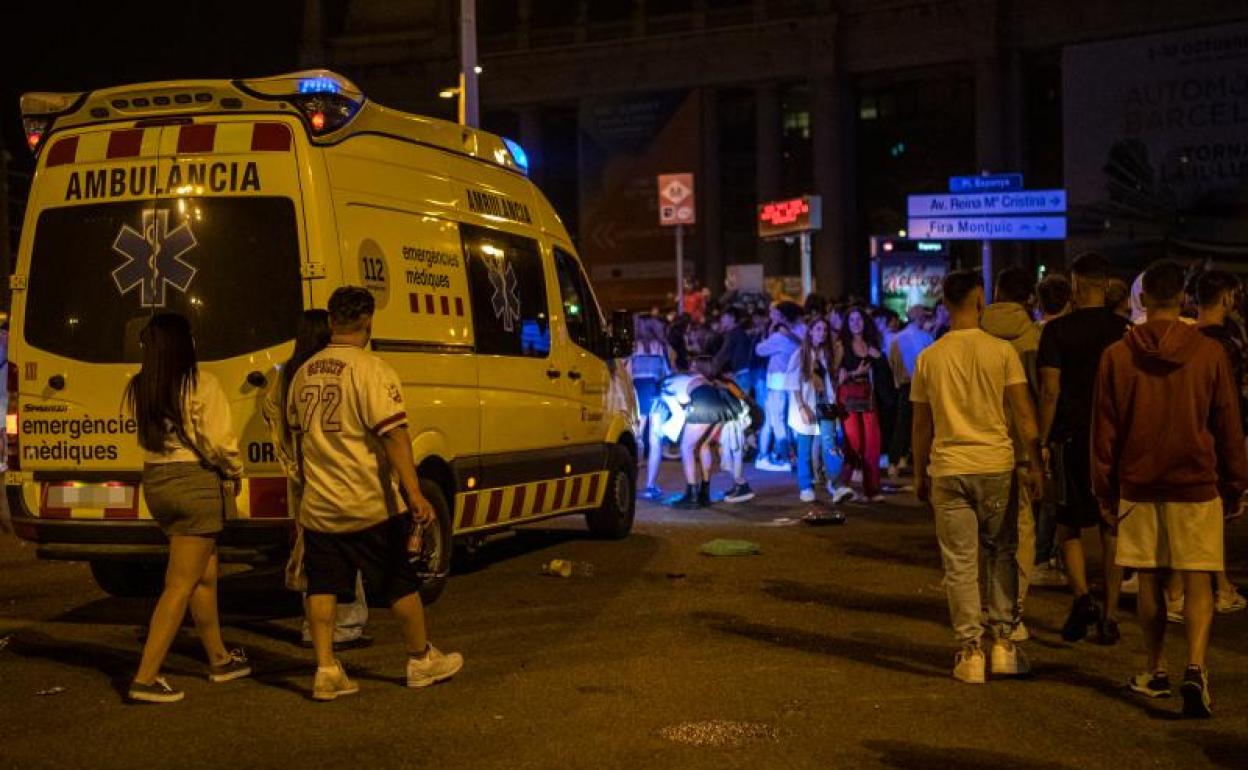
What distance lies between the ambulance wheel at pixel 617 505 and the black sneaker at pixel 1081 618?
4839 mm

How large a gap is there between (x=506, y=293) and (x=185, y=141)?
8.33ft

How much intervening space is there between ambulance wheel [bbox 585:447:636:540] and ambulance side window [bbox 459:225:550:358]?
177 cm

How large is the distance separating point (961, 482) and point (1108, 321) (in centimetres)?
174

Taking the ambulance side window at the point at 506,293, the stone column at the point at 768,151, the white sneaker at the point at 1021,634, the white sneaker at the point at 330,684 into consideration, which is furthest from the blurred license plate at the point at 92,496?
the stone column at the point at 768,151

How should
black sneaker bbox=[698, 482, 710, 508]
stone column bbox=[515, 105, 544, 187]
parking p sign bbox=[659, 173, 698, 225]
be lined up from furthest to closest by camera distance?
stone column bbox=[515, 105, 544, 187] < parking p sign bbox=[659, 173, 698, 225] < black sneaker bbox=[698, 482, 710, 508]

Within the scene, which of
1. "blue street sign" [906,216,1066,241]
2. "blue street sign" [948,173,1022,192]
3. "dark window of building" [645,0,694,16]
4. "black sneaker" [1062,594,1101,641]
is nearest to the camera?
"black sneaker" [1062,594,1101,641]

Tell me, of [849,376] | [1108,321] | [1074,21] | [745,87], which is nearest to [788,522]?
[849,376]

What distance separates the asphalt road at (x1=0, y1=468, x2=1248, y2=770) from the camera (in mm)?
5688

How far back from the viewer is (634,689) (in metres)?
6.73

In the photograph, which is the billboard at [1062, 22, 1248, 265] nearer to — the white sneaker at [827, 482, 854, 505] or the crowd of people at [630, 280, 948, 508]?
the crowd of people at [630, 280, 948, 508]

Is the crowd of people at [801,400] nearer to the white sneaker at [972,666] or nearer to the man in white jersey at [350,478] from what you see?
the white sneaker at [972,666]

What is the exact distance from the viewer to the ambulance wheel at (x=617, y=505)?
1190cm

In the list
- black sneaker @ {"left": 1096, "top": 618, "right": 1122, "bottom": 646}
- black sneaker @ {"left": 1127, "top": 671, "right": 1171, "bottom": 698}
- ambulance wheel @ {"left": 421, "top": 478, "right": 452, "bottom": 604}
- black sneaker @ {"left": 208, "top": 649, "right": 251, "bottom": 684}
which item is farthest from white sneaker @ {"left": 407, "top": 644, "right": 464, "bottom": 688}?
black sneaker @ {"left": 1096, "top": 618, "right": 1122, "bottom": 646}

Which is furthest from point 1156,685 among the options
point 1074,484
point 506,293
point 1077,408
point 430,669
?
point 506,293
